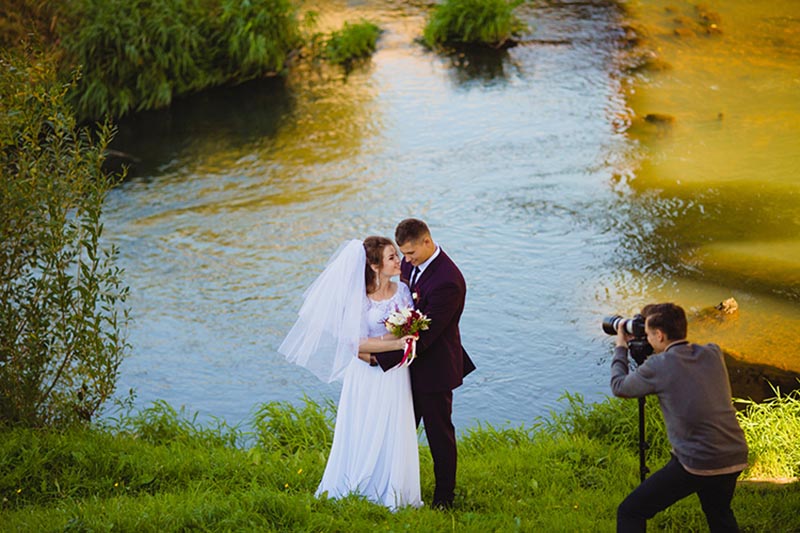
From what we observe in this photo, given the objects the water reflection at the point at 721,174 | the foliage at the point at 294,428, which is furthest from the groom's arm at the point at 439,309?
the water reflection at the point at 721,174

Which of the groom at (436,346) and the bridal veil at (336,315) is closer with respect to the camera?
the groom at (436,346)

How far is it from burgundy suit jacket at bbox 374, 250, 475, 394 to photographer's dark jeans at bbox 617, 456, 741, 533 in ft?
4.31

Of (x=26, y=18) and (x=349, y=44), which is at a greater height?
(x=26, y=18)

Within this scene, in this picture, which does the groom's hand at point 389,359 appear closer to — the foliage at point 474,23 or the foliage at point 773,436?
the foliage at point 773,436

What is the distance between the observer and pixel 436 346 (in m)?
5.64

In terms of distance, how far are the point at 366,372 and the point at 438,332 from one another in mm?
497

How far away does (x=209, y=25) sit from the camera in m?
16.7

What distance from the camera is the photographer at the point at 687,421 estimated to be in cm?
445

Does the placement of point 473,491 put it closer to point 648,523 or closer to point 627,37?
point 648,523

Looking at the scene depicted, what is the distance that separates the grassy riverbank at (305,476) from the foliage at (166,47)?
914cm

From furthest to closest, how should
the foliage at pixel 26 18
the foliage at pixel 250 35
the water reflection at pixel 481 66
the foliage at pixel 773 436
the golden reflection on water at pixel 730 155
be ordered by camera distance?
the foliage at pixel 250 35
the water reflection at pixel 481 66
the foliage at pixel 26 18
the golden reflection on water at pixel 730 155
the foliage at pixel 773 436

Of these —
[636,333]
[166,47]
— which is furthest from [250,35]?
[636,333]

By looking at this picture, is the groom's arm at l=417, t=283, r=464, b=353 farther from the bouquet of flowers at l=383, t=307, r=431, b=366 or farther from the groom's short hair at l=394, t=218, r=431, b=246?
the groom's short hair at l=394, t=218, r=431, b=246

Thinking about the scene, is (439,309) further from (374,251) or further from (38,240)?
(38,240)
